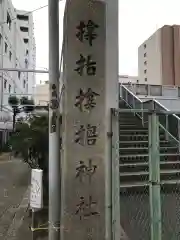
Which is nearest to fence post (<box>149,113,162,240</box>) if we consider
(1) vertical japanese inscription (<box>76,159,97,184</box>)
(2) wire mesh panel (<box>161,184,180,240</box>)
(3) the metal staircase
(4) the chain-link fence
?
(4) the chain-link fence

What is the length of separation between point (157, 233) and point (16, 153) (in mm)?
5030

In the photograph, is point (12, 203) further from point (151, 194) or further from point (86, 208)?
point (151, 194)

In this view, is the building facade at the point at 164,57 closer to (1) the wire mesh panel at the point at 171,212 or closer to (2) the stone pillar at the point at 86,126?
(1) the wire mesh panel at the point at 171,212

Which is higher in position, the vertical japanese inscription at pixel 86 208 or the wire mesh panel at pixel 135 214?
the vertical japanese inscription at pixel 86 208

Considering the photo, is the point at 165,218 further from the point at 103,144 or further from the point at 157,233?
the point at 103,144

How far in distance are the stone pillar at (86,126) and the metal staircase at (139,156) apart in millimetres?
1255

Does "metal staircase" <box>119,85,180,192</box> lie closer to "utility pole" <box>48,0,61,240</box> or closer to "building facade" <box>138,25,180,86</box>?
"utility pole" <box>48,0,61,240</box>

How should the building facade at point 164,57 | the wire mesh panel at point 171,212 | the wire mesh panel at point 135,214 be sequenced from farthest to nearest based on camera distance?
the building facade at point 164,57 < the wire mesh panel at point 135,214 < the wire mesh panel at point 171,212

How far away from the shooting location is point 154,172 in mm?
3271

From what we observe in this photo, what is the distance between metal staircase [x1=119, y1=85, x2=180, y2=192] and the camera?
6871mm

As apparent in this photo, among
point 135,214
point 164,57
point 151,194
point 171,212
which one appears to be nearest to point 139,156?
point 171,212

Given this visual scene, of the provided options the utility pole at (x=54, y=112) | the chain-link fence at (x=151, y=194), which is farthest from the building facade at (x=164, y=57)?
the utility pole at (x=54, y=112)

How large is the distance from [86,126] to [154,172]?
2.91ft

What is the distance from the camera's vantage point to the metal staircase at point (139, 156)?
6871 millimetres
